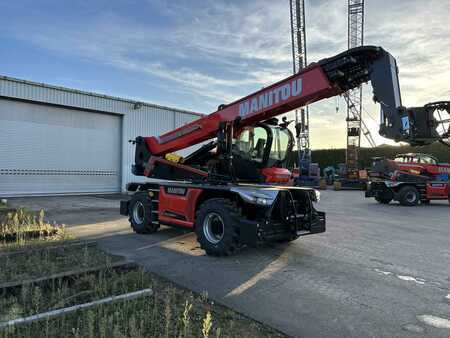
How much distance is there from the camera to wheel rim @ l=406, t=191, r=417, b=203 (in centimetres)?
1686

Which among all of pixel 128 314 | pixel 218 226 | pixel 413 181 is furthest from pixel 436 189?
pixel 128 314

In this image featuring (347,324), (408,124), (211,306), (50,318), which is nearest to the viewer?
(50,318)

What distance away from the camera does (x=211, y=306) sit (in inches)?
160

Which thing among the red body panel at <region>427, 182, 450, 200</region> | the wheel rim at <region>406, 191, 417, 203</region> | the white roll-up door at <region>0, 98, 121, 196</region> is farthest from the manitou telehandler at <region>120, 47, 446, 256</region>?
the red body panel at <region>427, 182, 450, 200</region>

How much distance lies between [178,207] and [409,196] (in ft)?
44.5

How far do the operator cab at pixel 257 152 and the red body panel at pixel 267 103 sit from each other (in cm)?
26

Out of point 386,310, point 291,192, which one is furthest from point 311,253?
point 386,310

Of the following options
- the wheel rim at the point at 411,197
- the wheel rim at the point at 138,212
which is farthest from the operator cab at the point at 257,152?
the wheel rim at the point at 411,197

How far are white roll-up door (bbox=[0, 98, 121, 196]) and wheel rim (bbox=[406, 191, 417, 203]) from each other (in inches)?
623

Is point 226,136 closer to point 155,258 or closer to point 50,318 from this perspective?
point 155,258

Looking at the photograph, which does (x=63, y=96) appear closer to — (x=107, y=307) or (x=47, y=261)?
(x=47, y=261)

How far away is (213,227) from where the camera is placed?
6.61 m

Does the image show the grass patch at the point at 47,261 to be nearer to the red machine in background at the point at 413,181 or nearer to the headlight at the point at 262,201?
the headlight at the point at 262,201

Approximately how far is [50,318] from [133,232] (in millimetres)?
5450
